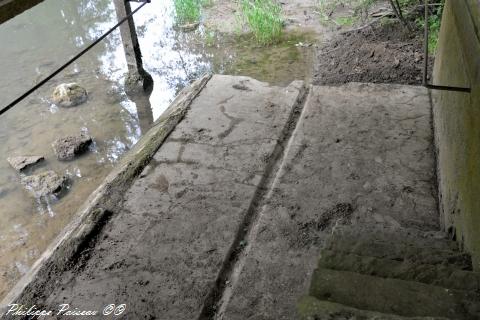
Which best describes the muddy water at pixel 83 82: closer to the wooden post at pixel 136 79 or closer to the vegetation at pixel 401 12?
the wooden post at pixel 136 79

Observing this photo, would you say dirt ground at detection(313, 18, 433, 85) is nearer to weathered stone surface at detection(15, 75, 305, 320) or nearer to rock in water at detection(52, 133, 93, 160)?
weathered stone surface at detection(15, 75, 305, 320)

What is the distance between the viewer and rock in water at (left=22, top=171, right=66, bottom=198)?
4.76 meters

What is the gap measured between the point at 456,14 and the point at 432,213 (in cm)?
124

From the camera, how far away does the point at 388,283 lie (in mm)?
1652

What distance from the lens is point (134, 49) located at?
6.02 m

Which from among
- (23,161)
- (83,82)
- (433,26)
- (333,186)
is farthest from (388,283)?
(83,82)

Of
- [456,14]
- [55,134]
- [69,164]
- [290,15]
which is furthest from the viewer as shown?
[290,15]

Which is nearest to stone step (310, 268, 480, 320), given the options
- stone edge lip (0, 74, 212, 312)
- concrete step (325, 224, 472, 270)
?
concrete step (325, 224, 472, 270)

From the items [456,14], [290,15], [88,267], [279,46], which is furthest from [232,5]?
[88,267]

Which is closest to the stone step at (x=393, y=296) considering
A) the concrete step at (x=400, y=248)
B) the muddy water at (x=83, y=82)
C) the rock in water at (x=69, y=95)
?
the concrete step at (x=400, y=248)

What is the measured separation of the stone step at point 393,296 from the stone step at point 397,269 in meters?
0.12

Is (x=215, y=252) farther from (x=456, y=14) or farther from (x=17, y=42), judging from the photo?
(x=17, y=42)

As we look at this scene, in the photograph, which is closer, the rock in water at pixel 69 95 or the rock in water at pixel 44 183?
the rock in water at pixel 44 183

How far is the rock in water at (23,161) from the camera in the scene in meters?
5.10
